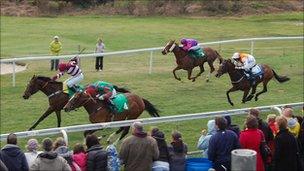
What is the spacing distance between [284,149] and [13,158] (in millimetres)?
3196

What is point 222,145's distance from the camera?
727cm

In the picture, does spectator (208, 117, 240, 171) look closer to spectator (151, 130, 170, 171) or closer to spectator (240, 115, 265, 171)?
spectator (240, 115, 265, 171)

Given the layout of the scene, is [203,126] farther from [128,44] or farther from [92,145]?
[128,44]

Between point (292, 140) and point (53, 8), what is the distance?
1351 inches

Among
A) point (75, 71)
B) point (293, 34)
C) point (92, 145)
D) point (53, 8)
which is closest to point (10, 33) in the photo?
point (53, 8)

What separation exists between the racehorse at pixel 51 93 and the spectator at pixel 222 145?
4349 mm

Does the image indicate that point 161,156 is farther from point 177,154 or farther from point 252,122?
point 252,122

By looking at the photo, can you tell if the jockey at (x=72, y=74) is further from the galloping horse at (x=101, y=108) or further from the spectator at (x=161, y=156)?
the spectator at (x=161, y=156)

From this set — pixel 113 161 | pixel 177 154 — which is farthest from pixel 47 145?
pixel 177 154

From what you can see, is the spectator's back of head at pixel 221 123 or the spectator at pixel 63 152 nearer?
the spectator at pixel 63 152

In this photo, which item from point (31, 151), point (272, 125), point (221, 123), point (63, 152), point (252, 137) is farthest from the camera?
point (272, 125)

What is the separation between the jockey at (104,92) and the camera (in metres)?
10.7

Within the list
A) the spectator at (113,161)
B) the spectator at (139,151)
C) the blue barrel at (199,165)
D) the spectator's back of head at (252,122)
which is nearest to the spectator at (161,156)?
the spectator at (139,151)

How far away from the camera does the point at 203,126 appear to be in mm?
11469
